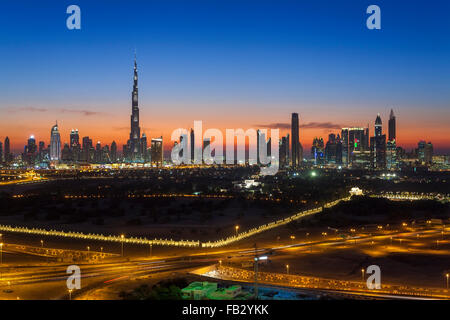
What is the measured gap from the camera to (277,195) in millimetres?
77875

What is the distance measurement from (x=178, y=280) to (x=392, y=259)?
1626cm

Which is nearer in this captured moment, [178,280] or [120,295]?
[120,295]
